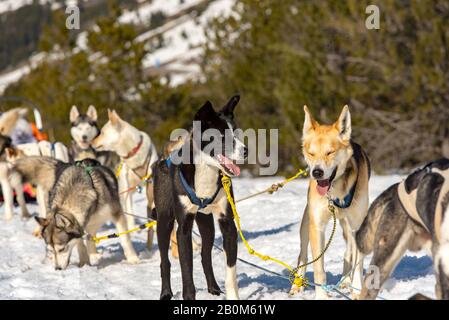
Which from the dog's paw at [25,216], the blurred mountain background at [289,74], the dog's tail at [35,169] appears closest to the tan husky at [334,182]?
the dog's tail at [35,169]

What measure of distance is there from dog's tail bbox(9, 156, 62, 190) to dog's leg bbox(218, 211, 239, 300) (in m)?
4.02

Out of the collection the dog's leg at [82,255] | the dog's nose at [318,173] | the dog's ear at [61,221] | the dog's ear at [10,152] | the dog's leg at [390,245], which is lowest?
the dog's leg at [82,255]

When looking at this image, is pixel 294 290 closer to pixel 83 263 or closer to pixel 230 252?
pixel 230 252

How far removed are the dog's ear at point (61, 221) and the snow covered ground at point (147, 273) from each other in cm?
38

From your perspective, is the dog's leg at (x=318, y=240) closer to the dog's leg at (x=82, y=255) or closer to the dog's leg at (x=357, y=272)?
the dog's leg at (x=357, y=272)

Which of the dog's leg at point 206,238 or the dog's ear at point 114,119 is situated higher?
the dog's ear at point 114,119

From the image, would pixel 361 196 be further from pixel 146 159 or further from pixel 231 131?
pixel 146 159

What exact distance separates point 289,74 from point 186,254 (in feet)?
40.9

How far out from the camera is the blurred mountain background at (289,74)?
14.7 m

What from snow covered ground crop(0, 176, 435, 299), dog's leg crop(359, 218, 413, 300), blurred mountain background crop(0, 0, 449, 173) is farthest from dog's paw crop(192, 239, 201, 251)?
blurred mountain background crop(0, 0, 449, 173)

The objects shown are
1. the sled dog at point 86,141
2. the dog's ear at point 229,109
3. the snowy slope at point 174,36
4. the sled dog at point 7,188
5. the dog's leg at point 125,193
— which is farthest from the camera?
the snowy slope at point 174,36

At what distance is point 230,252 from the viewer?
427 cm

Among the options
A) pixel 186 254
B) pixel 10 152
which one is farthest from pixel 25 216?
pixel 186 254

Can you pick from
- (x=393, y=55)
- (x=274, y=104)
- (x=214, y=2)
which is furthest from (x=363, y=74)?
(x=214, y=2)
